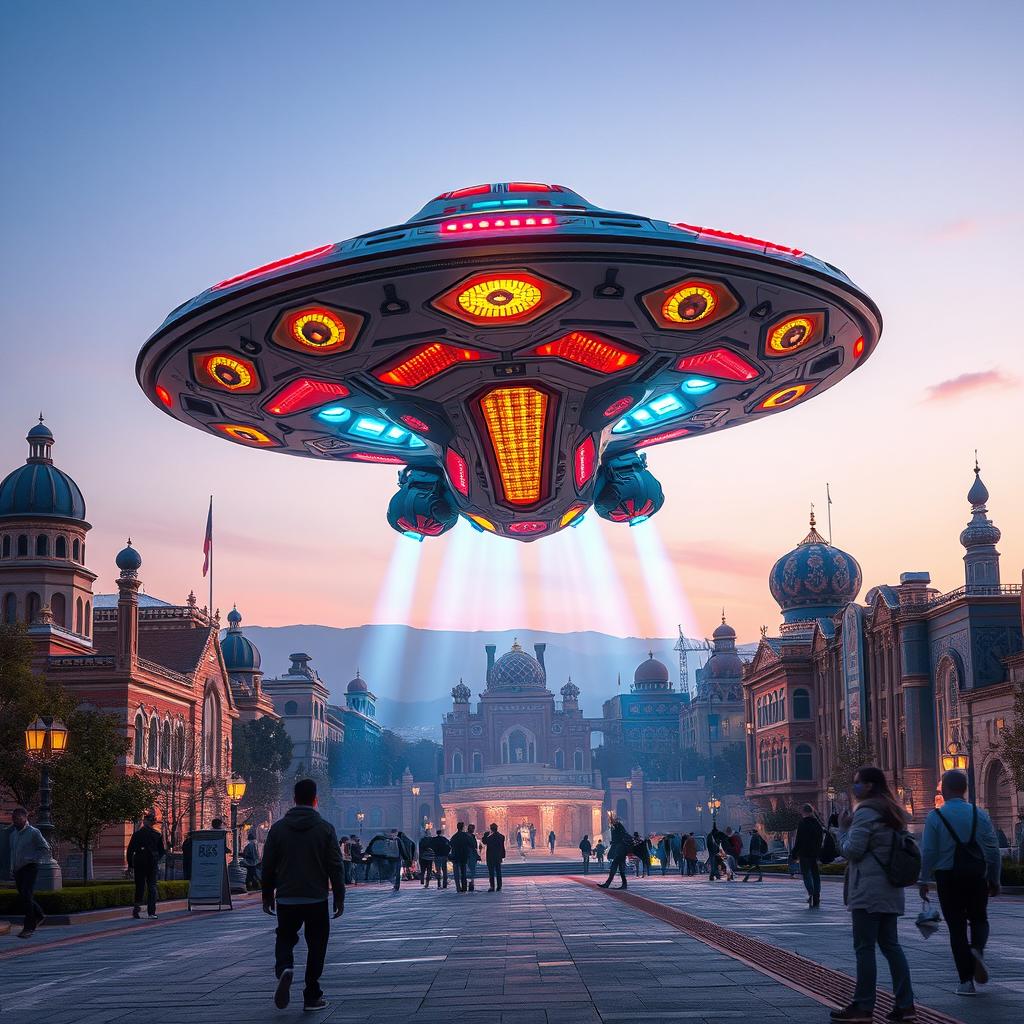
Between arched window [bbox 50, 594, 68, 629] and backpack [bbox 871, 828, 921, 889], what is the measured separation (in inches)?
2569

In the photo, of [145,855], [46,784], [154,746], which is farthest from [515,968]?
[154,746]

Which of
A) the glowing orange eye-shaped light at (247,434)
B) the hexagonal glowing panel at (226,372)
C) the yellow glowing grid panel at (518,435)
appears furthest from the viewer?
the glowing orange eye-shaped light at (247,434)

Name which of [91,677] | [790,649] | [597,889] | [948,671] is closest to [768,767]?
[790,649]

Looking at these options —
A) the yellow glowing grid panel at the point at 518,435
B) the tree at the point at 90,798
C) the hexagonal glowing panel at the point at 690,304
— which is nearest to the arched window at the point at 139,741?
the tree at the point at 90,798

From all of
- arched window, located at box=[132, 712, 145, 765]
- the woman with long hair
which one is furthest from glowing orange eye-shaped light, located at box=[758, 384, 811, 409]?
arched window, located at box=[132, 712, 145, 765]

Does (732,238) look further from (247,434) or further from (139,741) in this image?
(139,741)

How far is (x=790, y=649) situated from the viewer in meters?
83.6

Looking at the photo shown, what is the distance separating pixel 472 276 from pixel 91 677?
1708 inches

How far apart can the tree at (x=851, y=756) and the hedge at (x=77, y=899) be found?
140 ft

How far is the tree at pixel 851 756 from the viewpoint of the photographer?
65.6m

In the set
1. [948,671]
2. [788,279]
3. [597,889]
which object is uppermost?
[788,279]

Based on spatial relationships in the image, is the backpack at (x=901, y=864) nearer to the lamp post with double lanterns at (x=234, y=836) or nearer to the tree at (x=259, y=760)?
the lamp post with double lanterns at (x=234, y=836)

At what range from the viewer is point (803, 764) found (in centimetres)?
8175

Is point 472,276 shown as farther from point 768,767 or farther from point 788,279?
point 768,767
